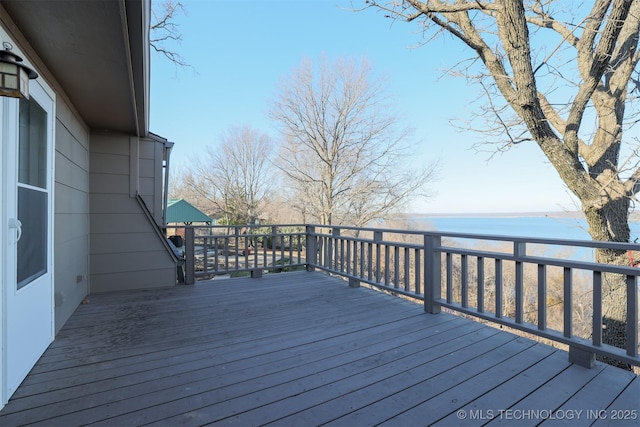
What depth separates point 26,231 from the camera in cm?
202

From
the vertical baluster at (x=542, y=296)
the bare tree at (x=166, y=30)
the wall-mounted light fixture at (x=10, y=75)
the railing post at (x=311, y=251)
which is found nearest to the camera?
the wall-mounted light fixture at (x=10, y=75)

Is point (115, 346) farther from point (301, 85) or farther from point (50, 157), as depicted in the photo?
point (301, 85)

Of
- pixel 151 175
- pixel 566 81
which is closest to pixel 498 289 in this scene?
pixel 566 81

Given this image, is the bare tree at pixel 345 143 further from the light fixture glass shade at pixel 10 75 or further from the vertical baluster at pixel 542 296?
the light fixture glass shade at pixel 10 75

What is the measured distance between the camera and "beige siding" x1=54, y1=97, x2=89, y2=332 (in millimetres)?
2693

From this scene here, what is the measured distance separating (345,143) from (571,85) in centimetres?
780

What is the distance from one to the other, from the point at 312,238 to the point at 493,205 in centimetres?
993

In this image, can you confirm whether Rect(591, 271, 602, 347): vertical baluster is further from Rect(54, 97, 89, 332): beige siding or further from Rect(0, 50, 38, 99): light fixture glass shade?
Rect(54, 97, 89, 332): beige siding

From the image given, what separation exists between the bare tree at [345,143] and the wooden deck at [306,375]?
8602 millimetres

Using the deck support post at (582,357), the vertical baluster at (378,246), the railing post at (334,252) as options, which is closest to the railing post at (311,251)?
the railing post at (334,252)

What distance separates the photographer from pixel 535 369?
201 cm

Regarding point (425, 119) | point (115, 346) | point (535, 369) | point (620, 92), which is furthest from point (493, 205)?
point (115, 346)

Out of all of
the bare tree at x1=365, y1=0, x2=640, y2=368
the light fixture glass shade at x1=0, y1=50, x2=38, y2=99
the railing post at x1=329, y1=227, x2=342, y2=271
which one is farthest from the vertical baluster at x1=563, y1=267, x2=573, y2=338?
the light fixture glass shade at x1=0, y1=50, x2=38, y2=99

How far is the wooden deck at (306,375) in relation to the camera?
154 centimetres
